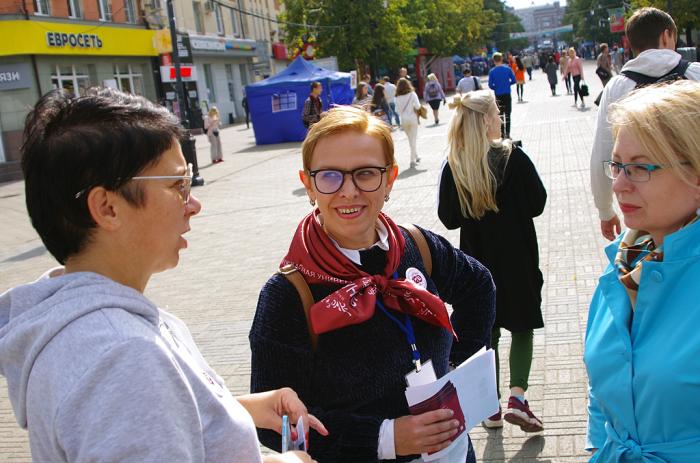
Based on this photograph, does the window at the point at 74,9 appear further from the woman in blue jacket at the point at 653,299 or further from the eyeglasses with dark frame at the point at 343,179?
the woman in blue jacket at the point at 653,299

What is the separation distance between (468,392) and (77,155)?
1301 mm

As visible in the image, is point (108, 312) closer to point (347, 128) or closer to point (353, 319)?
point (353, 319)

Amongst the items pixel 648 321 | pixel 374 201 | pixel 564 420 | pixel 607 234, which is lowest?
pixel 564 420

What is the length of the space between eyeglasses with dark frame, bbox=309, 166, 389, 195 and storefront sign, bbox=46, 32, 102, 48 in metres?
28.5

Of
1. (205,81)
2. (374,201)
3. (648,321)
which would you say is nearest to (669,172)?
(648,321)

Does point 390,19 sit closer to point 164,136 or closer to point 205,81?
point 205,81

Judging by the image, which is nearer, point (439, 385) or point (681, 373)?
point (681, 373)

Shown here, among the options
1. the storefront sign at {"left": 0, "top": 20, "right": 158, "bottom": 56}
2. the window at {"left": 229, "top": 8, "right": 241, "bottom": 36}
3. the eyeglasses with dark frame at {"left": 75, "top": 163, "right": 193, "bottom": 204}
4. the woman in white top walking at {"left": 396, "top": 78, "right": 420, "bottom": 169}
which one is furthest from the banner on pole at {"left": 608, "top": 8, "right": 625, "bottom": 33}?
the eyeglasses with dark frame at {"left": 75, "top": 163, "right": 193, "bottom": 204}

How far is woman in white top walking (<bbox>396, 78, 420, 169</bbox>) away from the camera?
1499 cm

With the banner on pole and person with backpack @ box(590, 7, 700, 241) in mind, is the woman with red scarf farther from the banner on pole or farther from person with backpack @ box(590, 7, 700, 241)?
the banner on pole

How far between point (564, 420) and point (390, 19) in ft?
117

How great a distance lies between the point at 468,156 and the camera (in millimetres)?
3957

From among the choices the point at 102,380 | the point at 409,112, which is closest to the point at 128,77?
the point at 409,112

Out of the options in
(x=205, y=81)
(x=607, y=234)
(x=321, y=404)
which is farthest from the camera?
(x=205, y=81)
